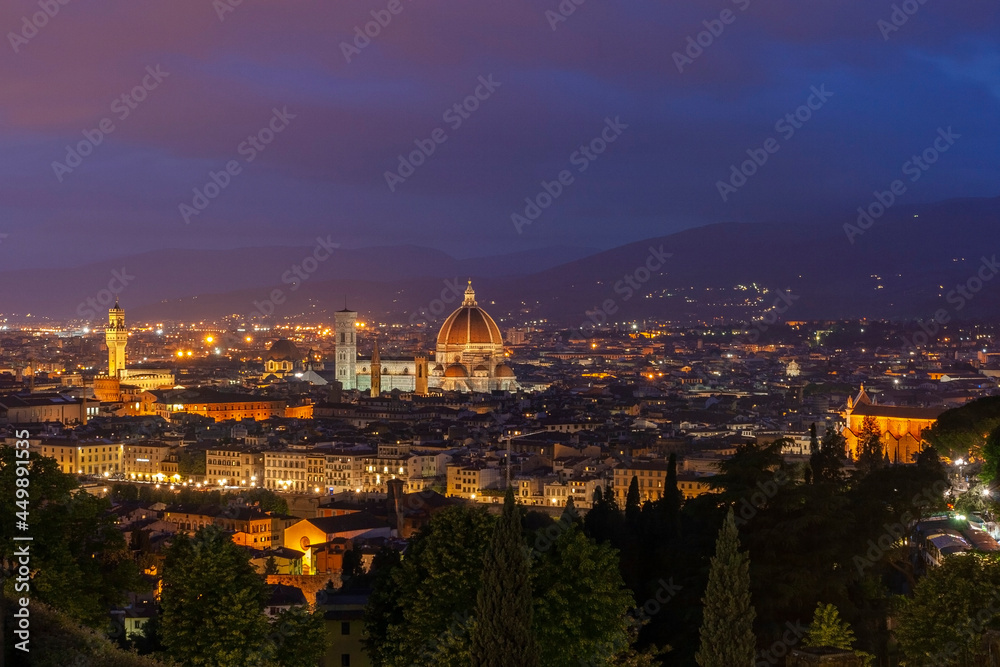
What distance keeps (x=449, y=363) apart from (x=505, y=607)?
83284 millimetres

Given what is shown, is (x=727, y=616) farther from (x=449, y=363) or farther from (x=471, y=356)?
(x=449, y=363)

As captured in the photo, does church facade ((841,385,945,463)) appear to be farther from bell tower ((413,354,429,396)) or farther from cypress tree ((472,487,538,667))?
bell tower ((413,354,429,396))

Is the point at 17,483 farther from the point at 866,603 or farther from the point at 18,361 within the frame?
the point at 18,361

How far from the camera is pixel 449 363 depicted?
97125 millimetres

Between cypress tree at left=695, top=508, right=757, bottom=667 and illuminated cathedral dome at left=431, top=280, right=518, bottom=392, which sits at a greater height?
illuminated cathedral dome at left=431, top=280, right=518, bottom=392

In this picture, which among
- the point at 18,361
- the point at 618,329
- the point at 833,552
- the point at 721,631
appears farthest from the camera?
the point at 618,329

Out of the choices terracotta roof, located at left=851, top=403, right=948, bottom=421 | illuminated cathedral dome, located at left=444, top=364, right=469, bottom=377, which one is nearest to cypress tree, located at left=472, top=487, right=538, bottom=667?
terracotta roof, located at left=851, top=403, right=948, bottom=421

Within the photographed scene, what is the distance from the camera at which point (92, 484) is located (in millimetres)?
54406

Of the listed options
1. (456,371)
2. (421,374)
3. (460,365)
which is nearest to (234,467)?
(456,371)

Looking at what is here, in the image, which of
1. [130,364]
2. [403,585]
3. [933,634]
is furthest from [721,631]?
[130,364]

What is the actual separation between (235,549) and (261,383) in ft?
295

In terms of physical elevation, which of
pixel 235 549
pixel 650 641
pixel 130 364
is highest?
pixel 130 364

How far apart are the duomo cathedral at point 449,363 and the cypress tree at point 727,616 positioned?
80.1m

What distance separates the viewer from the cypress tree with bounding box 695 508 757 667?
1395cm
